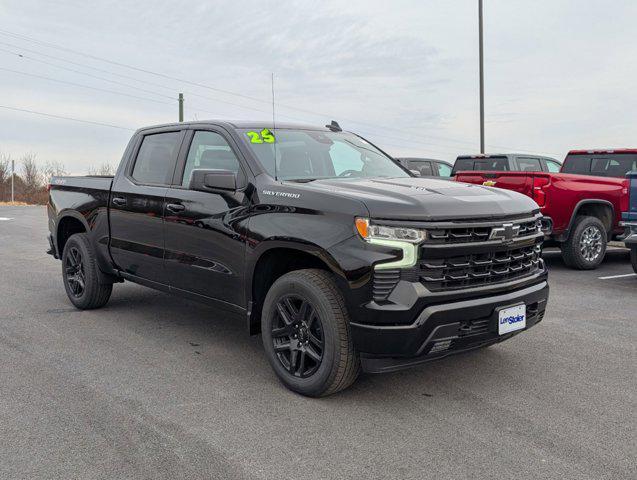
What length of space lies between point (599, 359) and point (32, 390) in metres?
4.16

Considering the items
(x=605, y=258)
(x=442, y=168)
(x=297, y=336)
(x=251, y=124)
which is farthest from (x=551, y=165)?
(x=297, y=336)

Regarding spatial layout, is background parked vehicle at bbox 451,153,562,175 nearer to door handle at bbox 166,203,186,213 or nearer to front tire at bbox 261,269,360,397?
door handle at bbox 166,203,186,213

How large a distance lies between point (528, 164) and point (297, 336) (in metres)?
9.64

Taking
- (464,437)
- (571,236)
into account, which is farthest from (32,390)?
(571,236)

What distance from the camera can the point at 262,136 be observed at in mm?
4762

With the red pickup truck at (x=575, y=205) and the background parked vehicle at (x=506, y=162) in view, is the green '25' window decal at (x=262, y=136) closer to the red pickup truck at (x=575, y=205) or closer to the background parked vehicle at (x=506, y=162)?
the red pickup truck at (x=575, y=205)

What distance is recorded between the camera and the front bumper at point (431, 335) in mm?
3492

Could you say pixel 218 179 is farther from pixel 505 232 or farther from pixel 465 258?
pixel 505 232

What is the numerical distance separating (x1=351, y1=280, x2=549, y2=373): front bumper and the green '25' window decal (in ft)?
5.88

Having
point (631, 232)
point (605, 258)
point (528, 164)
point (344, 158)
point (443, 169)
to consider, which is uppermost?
point (443, 169)

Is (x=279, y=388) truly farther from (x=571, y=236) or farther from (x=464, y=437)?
(x=571, y=236)

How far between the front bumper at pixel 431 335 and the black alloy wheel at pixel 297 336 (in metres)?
0.35

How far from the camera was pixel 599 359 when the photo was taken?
4.77 meters

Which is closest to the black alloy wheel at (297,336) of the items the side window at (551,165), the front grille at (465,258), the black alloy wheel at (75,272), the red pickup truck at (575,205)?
the front grille at (465,258)
